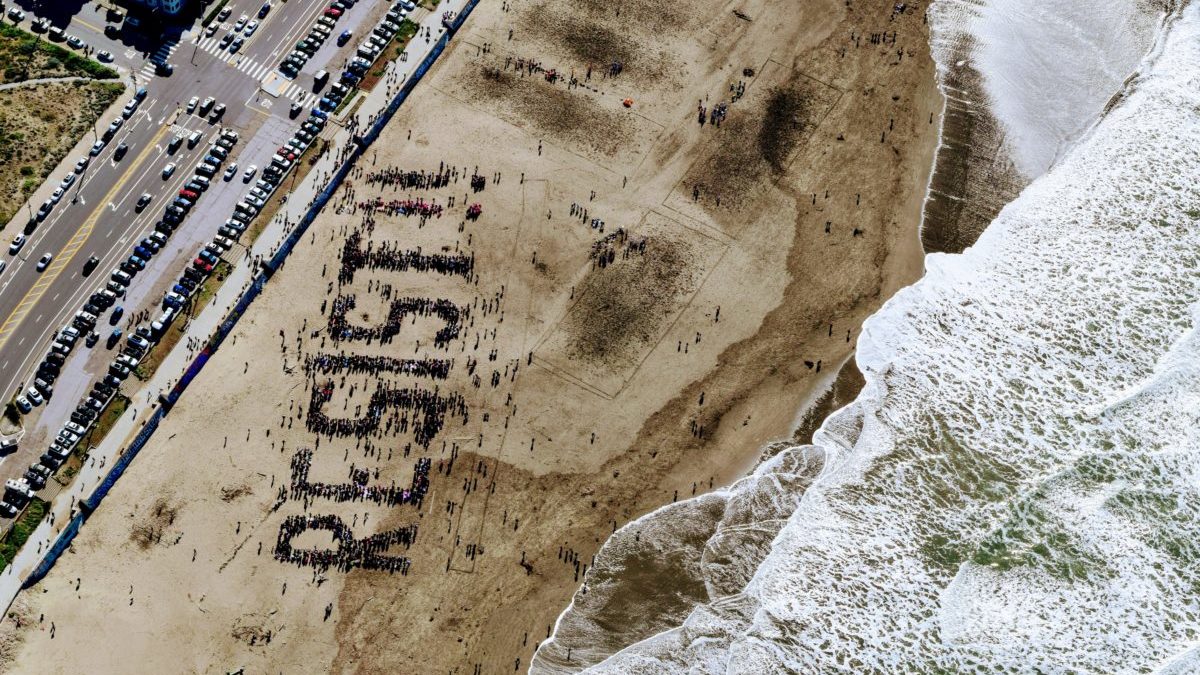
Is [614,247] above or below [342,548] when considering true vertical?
above

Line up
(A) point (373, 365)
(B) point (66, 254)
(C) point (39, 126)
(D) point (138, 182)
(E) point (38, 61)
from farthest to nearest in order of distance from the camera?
(E) point (38, 61)
(C) point (39, 126)
(D) point (138, 182)
(B) point (66, 254)
(A) point (373, 365)

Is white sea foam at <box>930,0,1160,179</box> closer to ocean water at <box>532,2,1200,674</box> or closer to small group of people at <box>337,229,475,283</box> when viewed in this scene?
ocean water at <box>532,2,1200,674</box>

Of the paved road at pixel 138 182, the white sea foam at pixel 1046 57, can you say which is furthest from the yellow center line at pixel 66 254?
the white sea foam at pixel 1046 57

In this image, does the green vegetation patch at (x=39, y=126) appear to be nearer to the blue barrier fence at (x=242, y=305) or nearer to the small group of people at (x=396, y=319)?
the blue barrier fence at (x=242, y=305)

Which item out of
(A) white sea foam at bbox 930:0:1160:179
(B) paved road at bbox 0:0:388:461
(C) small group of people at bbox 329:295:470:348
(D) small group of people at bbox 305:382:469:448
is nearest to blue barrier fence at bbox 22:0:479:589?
(B) paved road at bbox 0:0:388:461

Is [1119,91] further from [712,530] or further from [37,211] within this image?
[37,211]

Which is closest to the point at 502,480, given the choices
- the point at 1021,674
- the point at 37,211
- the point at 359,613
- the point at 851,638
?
the point at 359,613

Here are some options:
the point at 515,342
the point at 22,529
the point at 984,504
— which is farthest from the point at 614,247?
the point at 22,529

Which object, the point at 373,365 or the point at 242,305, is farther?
the point at 242,305

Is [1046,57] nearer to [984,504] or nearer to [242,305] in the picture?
[984,504]
